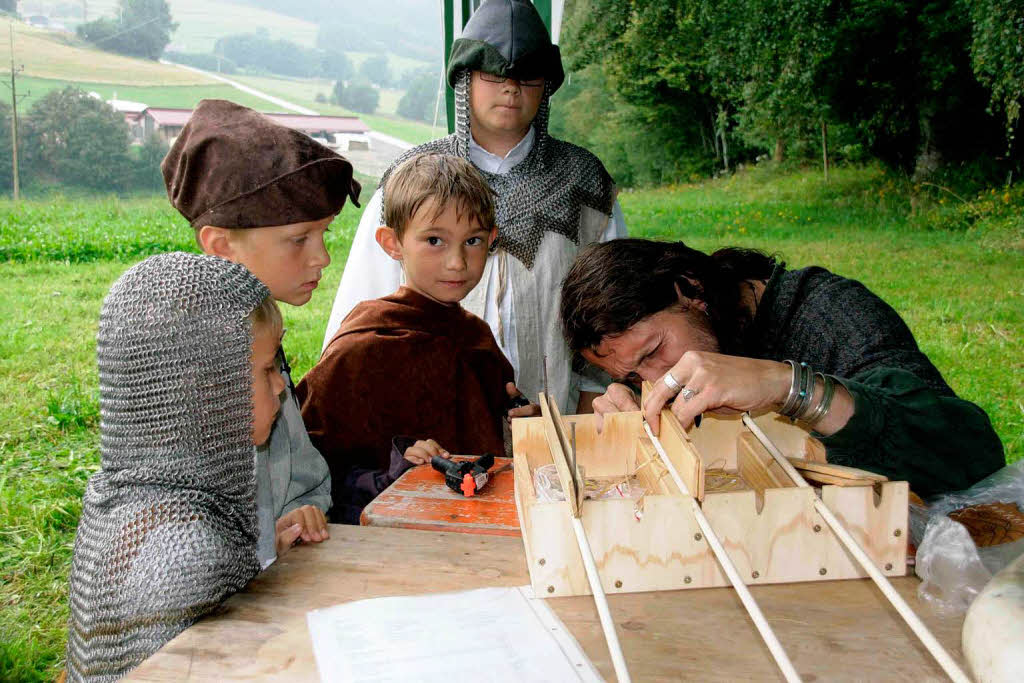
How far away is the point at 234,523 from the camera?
156 cm

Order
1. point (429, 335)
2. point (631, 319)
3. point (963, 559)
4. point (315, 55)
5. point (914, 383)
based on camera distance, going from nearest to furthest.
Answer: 1. point (963, 559)
2. point (914, 383)
3. point (631, 319)
4. point (429, 335)
5. point (315, 55)

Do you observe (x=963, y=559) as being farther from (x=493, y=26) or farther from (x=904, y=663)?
(x=493, y=26)

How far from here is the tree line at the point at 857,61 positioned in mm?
10875

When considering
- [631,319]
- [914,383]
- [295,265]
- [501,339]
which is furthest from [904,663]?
[501,339]

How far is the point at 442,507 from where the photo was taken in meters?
1.88

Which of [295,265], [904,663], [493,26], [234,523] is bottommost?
[904,663]

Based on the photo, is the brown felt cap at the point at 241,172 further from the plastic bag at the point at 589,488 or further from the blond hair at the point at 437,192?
the plastic bag at the point at 589,488

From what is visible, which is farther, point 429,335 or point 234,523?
point 429,335

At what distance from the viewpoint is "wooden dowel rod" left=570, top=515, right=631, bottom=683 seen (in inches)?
38.2

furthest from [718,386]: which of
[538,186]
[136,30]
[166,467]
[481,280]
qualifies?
[136,30]

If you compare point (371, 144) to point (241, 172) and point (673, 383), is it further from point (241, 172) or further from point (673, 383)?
point (673, 383)

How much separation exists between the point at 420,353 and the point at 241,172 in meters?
0.81

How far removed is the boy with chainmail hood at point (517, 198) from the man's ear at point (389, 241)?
0.22 meters

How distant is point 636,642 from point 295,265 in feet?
4.83
